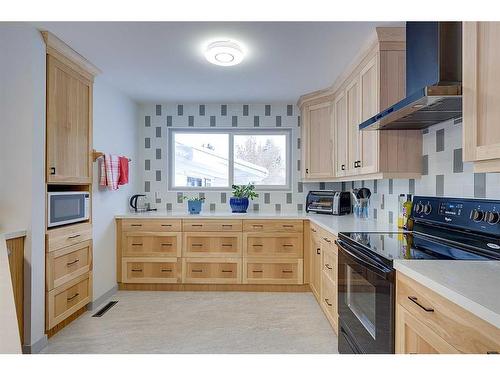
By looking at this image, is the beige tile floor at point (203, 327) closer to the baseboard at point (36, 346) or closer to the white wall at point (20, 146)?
the baseboard at point (36, 346)

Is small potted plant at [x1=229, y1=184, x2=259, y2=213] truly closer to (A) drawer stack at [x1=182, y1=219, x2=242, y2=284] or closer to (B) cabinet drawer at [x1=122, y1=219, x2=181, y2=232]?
(A) drawer stack at [x1=182, y1=219, x2=242, y2=284]

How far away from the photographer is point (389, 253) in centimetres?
161

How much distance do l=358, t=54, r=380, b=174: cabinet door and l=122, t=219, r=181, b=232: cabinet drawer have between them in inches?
82.0

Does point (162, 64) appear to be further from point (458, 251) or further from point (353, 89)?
point (458, 251)

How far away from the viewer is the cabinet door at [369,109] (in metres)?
Result: 2.41

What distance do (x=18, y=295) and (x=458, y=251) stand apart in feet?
8.60

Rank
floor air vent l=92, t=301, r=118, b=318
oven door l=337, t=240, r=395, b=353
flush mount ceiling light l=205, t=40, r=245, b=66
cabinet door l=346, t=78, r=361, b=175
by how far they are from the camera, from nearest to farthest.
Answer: oven door l=337, t=240, r=395, b=353 → flush mount ceiling light l=205, t=40, r=245, b=66 → cabinet door l=346, t=78, r=361, b=175 → floor air vent l=92, t=301, r=118, b=318

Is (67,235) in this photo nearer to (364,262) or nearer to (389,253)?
(364,262)

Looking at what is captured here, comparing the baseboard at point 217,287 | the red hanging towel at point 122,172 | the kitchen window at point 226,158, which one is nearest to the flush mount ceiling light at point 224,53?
the red hanging towel at point 122,172

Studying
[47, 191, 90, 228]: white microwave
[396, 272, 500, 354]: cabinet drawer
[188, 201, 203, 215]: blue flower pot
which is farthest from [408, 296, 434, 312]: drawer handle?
[188, 201, 203, 215]: blue flower pot

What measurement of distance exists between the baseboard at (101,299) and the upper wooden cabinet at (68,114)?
1.16 m

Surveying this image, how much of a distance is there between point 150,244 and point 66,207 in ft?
3.99

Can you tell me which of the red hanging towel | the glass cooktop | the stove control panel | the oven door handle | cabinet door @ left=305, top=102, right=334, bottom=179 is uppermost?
cabinet door @ left=305, top=102, right=334, bottom=179

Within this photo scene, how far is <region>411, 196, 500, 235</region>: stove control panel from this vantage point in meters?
1.63
